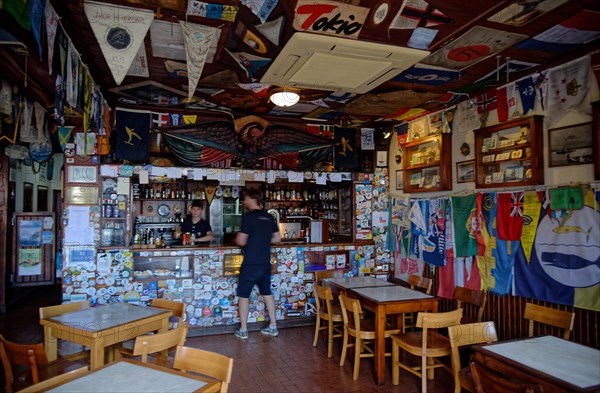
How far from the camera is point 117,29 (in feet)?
9.61

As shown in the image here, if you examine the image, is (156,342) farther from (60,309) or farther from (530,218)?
(530,218)

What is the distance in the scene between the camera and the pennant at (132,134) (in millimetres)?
5773

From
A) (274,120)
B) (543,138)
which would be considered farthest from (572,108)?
(274,120)

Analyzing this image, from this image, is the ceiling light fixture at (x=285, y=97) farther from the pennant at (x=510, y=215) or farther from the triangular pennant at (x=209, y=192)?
the triangular pennant at (x=209, y=192)

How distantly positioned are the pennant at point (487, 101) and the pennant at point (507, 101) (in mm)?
62

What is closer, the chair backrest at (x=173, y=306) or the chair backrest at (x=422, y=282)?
the chair backrest at (x=173, y=306)

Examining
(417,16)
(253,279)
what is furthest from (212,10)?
(253,279)

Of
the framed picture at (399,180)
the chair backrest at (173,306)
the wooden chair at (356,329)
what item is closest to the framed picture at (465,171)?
the framed picture at (399,180)

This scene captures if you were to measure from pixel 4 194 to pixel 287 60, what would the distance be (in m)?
6.20

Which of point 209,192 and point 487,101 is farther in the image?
point 209,192

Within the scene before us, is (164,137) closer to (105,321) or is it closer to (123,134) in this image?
(123,134)

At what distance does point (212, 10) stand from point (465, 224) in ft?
13.3

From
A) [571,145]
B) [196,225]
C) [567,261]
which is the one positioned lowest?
[567,261]

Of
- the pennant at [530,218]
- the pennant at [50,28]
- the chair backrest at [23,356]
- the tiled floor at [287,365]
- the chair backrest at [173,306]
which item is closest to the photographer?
the chair backrest at [23,356]
